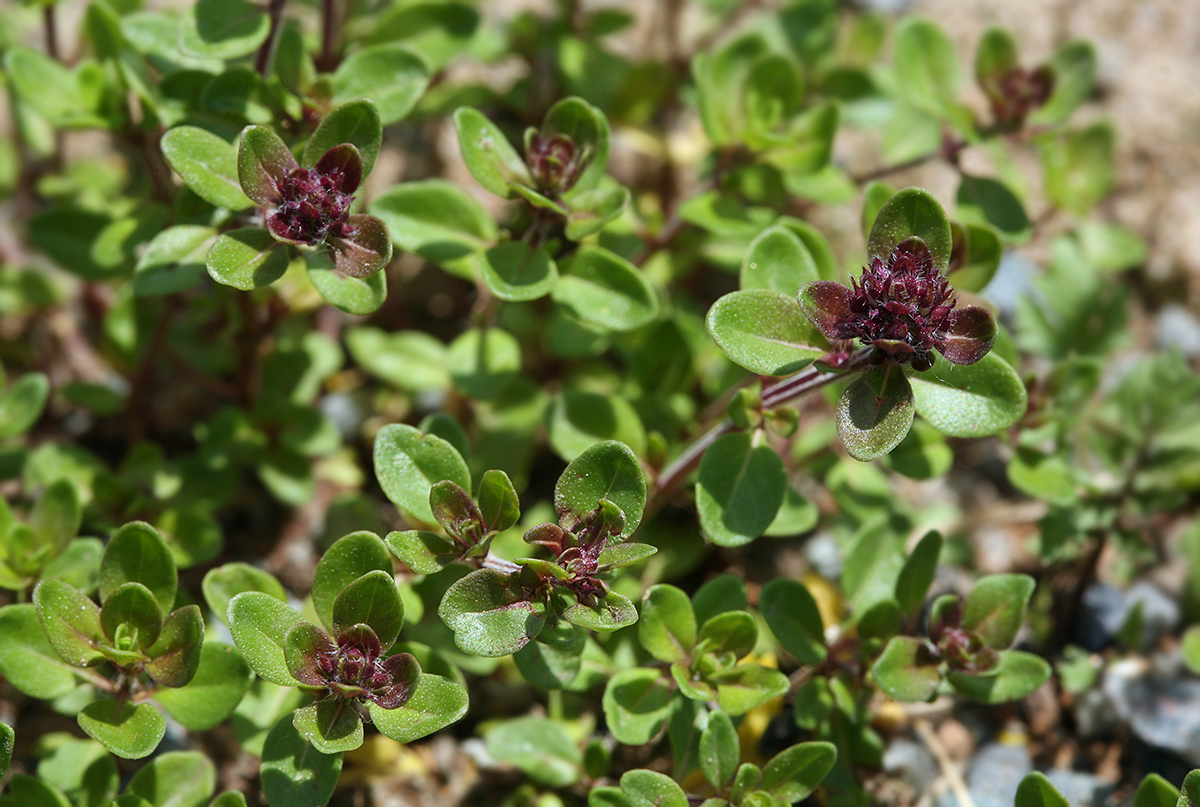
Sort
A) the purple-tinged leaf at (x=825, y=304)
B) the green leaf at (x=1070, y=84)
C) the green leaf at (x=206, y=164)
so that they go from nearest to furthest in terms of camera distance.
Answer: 1. the purple-tinged leaf at (x=825, y=304)
2. the green leaf at (x=206, y=164)
3. the green leaf at (x=1070, y=84)

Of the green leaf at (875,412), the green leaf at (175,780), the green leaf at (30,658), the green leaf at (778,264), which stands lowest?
the green leaf at (175,780)

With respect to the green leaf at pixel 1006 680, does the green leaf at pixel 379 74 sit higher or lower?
higher

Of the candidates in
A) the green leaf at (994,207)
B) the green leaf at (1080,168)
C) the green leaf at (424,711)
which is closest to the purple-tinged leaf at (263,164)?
the green leaf at (424,711)

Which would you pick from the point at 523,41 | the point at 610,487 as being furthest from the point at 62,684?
the point at 523,41

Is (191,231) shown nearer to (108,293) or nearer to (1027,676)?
(108,293)

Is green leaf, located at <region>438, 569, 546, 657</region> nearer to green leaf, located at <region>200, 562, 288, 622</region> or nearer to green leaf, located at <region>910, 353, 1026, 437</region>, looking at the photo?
green leaf, located at <region>200, 562, 288, 622</region>

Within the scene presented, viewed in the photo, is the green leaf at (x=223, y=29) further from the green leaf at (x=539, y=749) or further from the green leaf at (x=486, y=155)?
the green leaf at (x=539, y=749)
